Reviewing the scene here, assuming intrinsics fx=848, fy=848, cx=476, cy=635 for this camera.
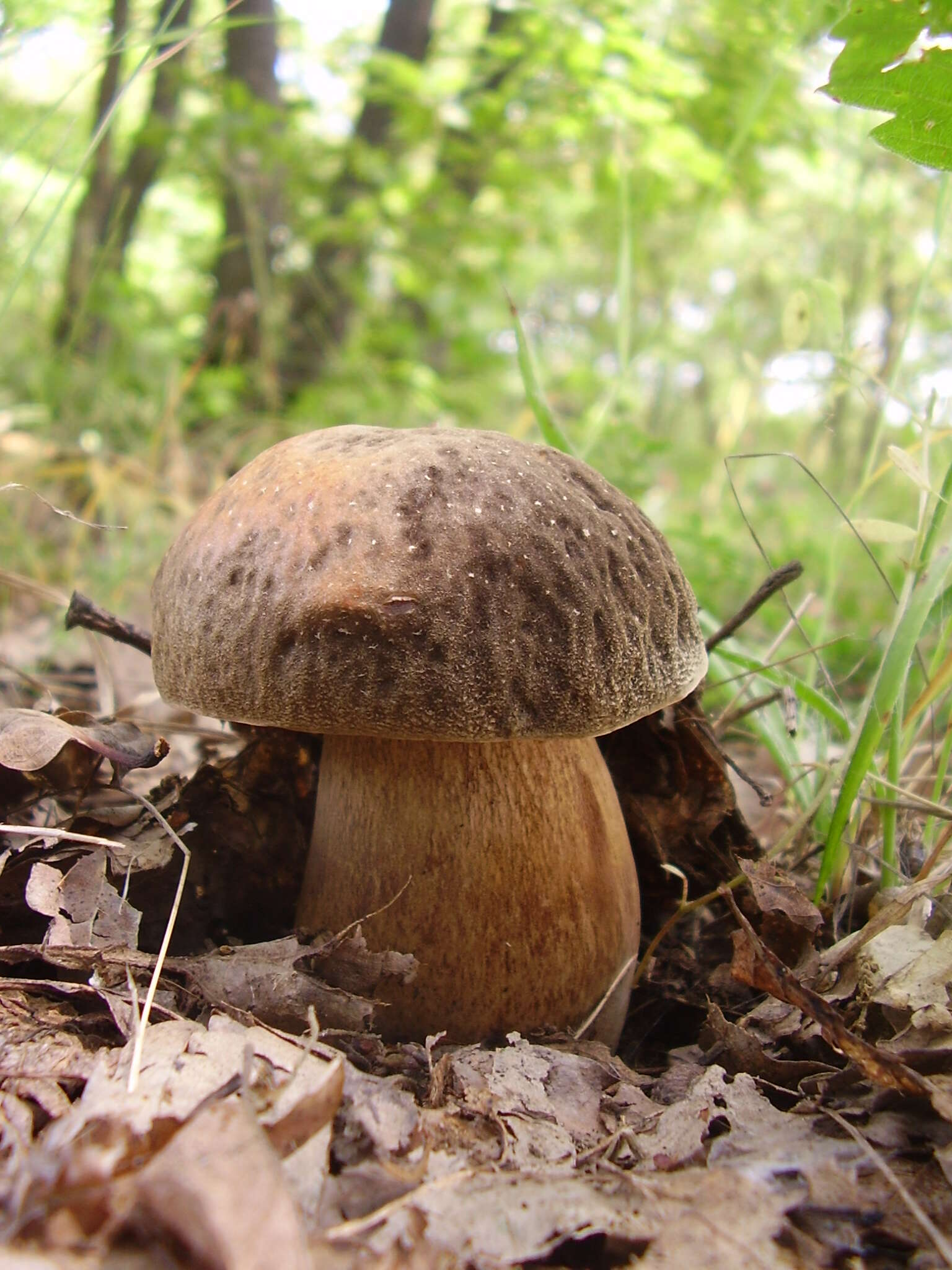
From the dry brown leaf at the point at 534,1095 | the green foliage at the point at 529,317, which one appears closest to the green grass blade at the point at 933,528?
the green foliage at the point at 529,317

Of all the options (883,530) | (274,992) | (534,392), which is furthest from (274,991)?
(534,392)

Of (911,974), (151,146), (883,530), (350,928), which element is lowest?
(350,928)

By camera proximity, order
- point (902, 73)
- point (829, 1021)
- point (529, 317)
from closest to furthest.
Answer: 1. point (829, 1021)
2. point (902, 73)
3. point (529, 317)

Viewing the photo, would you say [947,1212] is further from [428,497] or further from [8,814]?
[8,814]

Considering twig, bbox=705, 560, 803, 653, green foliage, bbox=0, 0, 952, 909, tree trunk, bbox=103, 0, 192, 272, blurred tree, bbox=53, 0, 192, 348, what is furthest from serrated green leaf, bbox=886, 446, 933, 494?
tree trunk, bbox=103, 0, 192, 272

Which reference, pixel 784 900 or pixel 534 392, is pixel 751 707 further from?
pixel 534 392

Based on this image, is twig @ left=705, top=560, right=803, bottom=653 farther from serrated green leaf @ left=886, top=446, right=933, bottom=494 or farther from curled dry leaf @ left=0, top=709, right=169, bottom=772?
curled dry leaf @ left=0, top=709, right=169, bottom=772

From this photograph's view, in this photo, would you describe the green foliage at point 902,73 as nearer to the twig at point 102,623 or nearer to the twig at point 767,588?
the twig at point 767,588
